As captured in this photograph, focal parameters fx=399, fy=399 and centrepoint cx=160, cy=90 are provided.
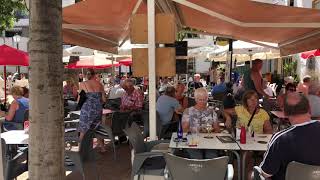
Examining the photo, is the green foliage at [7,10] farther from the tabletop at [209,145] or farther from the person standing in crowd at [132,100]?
the tabletop at [209,145]

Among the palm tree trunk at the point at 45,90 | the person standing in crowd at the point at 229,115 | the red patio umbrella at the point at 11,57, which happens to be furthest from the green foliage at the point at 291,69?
the palm tree trunk at the point at 45,90

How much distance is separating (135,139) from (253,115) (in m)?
1.82

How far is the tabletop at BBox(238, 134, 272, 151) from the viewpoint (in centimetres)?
444

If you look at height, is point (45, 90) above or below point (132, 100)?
above

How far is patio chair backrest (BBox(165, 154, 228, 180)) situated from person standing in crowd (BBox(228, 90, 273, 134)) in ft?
7.31

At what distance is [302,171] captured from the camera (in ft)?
10.5

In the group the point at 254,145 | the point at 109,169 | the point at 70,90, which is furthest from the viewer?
the point at 70,90

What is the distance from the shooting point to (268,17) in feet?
23.3

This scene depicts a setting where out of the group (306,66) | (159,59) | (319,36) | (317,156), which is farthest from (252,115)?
(306,66)

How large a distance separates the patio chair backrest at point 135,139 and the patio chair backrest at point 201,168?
1.31 metres

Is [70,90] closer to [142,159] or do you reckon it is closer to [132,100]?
[132,100]

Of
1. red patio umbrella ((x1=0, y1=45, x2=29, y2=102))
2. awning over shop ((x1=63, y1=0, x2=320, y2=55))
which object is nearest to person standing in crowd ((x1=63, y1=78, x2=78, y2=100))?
awning over shop ((x1=63, y1=0, x2=320, y2=55))

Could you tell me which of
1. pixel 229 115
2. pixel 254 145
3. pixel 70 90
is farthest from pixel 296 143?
pixel 70 90

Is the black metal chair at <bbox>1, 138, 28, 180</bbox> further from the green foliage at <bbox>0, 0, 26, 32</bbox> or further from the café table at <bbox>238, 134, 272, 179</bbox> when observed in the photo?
the green foliage at <bbox>0, 0, 26, 32</bbox>
